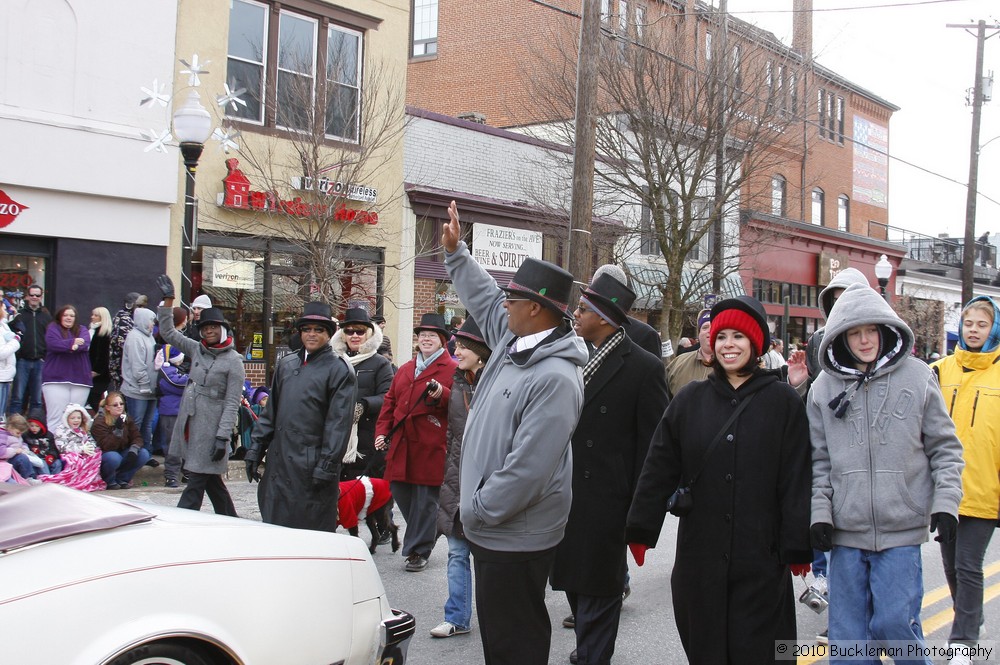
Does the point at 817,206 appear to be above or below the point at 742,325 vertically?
above

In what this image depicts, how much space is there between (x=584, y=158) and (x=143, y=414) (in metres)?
6.21

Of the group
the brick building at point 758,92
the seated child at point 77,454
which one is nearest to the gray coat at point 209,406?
the seated child at point 77,454

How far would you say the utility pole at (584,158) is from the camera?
1028 cm

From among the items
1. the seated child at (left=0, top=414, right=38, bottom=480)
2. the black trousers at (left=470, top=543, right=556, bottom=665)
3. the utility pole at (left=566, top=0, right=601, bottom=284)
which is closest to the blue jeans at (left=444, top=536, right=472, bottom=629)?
the black trousers at (left=470, top=543, right=556, bottom=665)

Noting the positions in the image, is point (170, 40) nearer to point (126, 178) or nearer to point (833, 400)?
point (126, 178)

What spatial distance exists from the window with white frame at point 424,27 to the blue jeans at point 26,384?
62.7 ft

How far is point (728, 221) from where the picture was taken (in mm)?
21906

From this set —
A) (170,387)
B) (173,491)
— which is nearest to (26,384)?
(170,387)

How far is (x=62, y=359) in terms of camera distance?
36.2 ft

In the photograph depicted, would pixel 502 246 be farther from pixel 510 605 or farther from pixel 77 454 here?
pixel 510 605

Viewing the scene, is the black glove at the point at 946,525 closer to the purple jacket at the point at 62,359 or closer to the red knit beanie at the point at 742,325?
the red knit beanie at the point at 742,325

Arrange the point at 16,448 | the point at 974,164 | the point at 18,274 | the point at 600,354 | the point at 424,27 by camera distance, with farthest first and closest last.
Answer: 1. the point at 424,27
2. the point at 974,164
3. the point at 18,274
4. the point at 16,448
5. the point at 600,354

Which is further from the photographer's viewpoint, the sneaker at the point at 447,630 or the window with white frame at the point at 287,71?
the window with white frame at the point at 287,71

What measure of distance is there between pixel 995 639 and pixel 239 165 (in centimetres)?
1259
